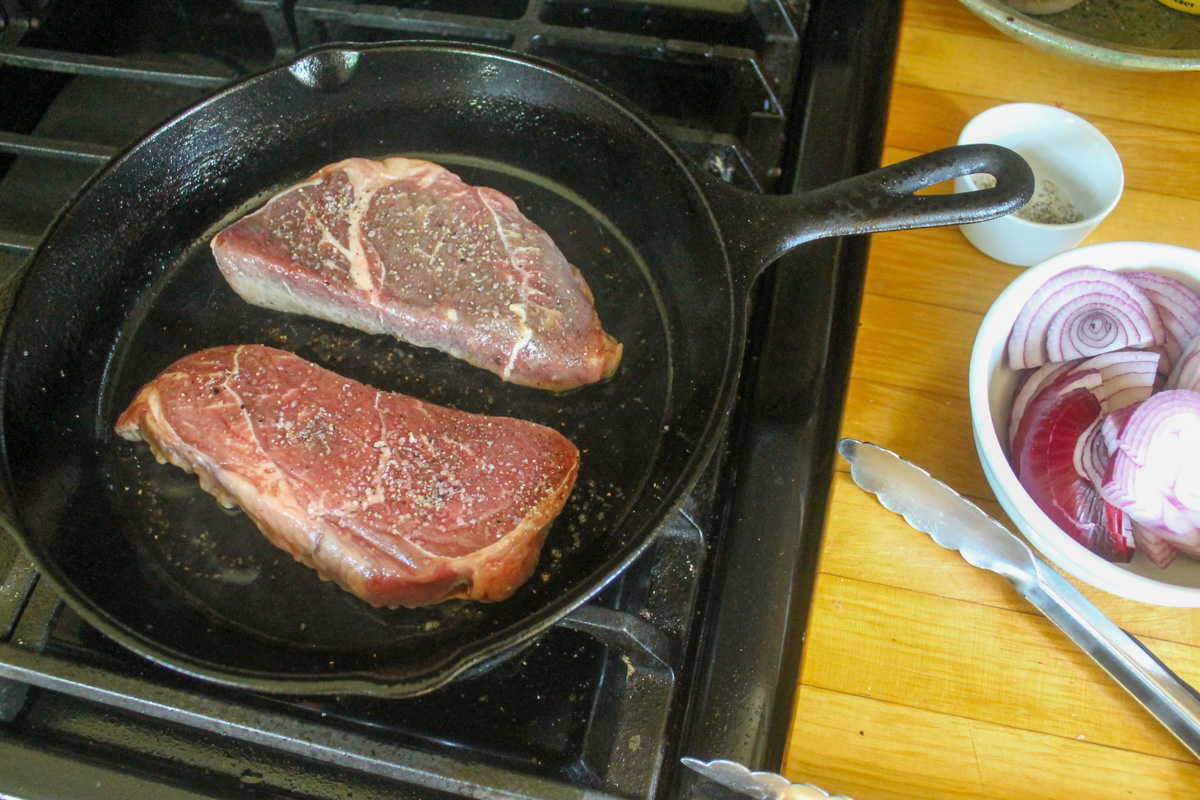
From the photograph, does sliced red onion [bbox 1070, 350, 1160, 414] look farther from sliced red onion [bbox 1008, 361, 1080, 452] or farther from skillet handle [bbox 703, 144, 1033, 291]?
skillet handle [bbox 703, 144, 1033, 291]

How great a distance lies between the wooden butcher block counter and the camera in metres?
0.90

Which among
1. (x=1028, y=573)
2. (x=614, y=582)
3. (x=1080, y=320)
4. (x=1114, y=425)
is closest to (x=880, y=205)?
(x=1080, y=320)

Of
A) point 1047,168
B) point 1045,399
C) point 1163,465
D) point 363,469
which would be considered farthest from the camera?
point 1047,168

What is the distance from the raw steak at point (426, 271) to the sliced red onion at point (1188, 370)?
0.72 metres

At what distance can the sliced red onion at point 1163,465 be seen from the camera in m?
0.83

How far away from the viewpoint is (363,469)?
1093 millimetres

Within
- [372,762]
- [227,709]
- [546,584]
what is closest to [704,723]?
[546,584]

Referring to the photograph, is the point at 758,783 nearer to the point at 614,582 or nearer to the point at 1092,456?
the point at 614,582

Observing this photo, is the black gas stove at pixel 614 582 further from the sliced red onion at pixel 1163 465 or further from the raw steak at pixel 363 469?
the sliced red onion at pixel 1163 465

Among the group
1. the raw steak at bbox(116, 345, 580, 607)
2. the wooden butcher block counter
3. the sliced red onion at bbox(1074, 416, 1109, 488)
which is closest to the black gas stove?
the wooden butcher block counter

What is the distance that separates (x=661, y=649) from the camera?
3.16 feet

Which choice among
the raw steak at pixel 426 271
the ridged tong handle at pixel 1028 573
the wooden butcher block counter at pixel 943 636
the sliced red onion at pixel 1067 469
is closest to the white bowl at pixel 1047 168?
the wooden butcher block counter at pixel 943 636

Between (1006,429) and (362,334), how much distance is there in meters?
0.95

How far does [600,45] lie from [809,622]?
100 cm
